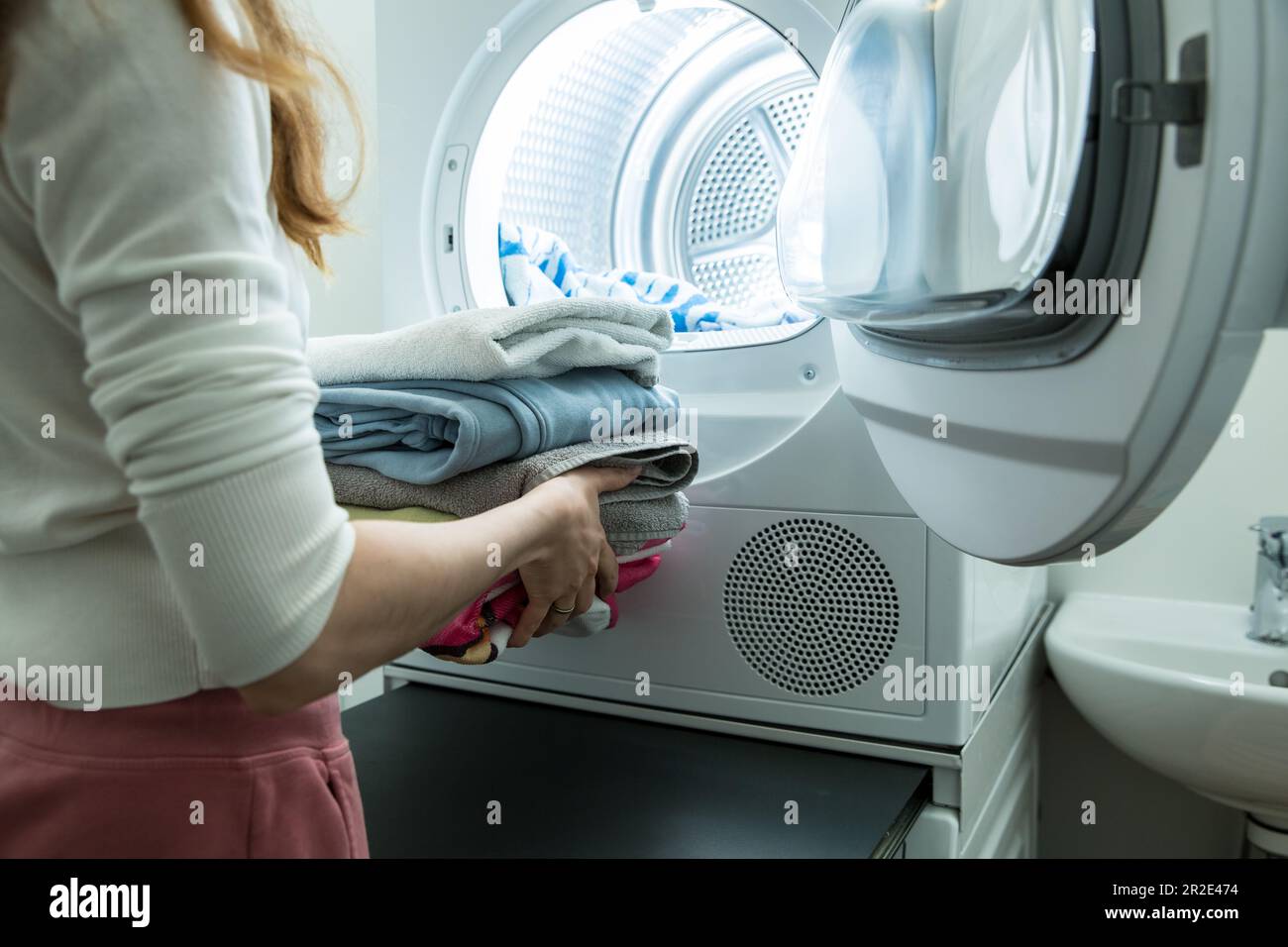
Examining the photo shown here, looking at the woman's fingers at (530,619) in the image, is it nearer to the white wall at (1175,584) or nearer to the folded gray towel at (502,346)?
the folded gray towel at (502,346)

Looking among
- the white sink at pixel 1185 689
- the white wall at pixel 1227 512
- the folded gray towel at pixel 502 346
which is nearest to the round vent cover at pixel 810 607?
the folded gray towel at pixel 502 346

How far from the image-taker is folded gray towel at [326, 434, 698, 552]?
0.76 m

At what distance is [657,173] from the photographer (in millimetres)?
1368

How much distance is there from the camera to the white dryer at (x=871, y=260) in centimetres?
46

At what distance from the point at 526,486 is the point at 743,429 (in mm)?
342

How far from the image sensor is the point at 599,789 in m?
0.89

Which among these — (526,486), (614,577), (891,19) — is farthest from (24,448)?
(891,19)

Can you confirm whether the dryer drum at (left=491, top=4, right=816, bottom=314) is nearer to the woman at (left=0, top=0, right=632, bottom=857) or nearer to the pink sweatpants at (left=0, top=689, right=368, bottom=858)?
the woman at (left=0, top=0, right=632, bottom=857)

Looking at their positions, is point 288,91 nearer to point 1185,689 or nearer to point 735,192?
point 735,192

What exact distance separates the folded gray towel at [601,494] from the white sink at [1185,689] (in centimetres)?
60

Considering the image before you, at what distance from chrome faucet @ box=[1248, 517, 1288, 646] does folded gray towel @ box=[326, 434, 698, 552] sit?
0.77 m

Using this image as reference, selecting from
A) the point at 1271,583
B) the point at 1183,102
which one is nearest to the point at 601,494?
the point at 1183,102
